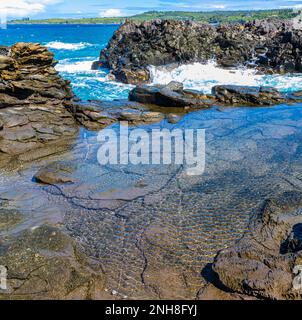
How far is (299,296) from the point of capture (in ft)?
17.0

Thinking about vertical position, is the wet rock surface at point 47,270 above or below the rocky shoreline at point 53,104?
below

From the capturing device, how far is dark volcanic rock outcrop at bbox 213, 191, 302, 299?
17.5 feet

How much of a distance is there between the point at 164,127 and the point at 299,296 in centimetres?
1080

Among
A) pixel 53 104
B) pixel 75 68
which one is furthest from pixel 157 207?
pixel 75 68

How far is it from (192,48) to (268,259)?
32817 millimetres

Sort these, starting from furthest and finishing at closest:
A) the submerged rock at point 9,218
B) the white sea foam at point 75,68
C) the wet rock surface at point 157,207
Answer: the white sea foam at point 75,68
the submerged rock at point 9,218
the wet rock surface at point 157,207

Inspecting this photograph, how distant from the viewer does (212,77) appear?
30.2 m

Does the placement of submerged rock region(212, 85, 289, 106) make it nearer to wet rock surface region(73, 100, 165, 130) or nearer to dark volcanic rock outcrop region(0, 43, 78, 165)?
wet rock surface region(73, 100, 165, 130)

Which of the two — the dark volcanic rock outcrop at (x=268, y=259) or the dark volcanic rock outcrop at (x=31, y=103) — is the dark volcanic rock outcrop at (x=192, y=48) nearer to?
the dark volcanic rock outcrop at (x=31, y=103)

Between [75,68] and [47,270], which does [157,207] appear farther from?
[75,68]

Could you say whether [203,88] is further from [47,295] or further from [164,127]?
[47,295]

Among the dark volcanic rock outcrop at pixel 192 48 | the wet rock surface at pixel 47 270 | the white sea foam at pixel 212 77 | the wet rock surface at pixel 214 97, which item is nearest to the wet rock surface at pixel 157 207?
the wet rock surface at pixel 47 270

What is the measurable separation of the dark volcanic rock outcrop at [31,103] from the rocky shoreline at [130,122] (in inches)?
1.6

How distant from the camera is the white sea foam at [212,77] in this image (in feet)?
87.4
